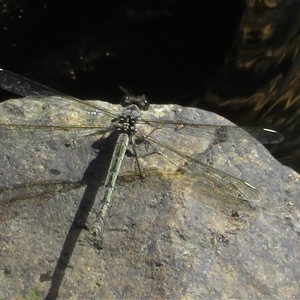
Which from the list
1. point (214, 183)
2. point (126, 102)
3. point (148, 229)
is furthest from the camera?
point (126, 102)

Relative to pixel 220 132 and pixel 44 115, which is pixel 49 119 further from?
pixel 220 132

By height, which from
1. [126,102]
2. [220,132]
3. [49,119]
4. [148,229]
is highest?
[126,102]

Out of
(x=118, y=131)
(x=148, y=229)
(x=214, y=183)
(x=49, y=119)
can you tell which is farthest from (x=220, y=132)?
(x=49, y=119)

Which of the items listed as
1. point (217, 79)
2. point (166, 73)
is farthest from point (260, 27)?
point (166, 73)

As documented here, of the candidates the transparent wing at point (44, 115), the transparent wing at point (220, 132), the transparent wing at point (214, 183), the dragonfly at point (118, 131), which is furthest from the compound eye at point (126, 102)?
the transparent wing at point (214, 183)

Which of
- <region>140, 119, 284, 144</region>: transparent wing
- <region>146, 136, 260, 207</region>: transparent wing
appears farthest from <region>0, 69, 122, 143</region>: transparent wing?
<region>146, 136, 260, 207</region>: transparent wing

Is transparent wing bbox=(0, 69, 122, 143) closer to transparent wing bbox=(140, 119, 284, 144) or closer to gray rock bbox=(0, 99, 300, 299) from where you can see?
gray rock bbox=(0, 99, 300, 299)

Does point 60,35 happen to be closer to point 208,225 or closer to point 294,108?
point 294,108

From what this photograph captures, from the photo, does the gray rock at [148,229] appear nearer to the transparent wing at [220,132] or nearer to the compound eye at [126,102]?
the transparent wing at [220,132]
